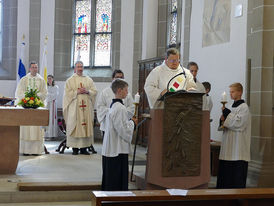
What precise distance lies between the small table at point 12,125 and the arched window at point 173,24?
5.33 meters

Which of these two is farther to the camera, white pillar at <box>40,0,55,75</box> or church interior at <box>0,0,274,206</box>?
white pillar at <box>40,0,55,75</box>

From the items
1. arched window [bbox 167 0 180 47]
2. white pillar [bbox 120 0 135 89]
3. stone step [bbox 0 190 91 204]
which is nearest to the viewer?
stone step [bbox 0 190 91 204]

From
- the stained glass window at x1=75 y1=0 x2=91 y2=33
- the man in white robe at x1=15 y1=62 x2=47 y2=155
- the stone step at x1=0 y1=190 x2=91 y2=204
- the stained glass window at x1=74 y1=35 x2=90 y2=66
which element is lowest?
the stone step at x1=0 y1=190 x2=91 y2=204

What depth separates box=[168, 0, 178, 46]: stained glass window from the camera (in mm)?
12227

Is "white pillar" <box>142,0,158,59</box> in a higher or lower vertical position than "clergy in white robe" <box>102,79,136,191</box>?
higher

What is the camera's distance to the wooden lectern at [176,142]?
613 centimetres

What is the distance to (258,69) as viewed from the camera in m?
7.30

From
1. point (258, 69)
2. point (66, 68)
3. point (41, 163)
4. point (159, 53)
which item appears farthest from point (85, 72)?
point (258, 69)

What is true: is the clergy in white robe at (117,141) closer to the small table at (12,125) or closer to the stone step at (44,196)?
the stone step at (44,196)

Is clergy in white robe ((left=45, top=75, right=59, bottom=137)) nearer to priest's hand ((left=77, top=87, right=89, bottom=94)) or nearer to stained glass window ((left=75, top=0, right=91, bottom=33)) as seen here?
stained glass window ((left=75, top=0, right=91, bottom=33))

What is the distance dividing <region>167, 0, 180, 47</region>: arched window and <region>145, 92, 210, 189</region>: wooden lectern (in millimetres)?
5791

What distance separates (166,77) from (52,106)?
7.50m

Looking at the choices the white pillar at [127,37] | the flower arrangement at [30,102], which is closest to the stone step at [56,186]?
the flower arrangement at [30,102]

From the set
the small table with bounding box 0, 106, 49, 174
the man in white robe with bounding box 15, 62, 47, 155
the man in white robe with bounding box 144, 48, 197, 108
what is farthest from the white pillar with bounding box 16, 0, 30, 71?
the man in white robe with bounding box 144, 48, 197, 108
